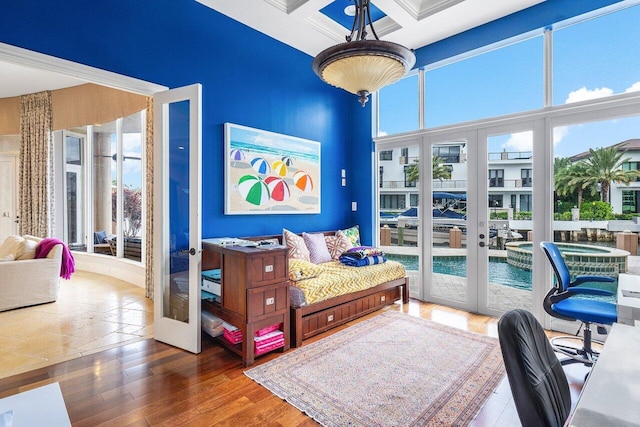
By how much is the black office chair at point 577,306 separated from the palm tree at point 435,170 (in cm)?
168

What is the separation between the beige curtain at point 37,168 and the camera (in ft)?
19.6

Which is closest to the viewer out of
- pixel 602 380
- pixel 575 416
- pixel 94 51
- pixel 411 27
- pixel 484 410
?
pixel 575 416

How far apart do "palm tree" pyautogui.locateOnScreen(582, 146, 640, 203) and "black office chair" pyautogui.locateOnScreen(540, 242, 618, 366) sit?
0.98 meters

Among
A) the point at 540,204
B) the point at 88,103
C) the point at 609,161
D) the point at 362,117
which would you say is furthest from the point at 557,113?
the point at 88,103

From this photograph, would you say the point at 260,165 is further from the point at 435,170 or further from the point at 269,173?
the point at 435,170

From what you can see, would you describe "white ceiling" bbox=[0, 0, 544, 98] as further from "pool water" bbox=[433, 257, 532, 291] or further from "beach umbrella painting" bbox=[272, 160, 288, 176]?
"pool water" bbox=[433, 257, 532, 291]

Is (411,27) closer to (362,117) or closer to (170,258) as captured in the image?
(362,117)

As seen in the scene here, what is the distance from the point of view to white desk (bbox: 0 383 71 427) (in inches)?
42.1

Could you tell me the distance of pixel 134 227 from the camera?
5.68 metres

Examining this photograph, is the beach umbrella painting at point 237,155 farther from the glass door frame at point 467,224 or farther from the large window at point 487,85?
the large window at point 487,85

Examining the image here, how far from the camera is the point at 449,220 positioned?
4.31 meters

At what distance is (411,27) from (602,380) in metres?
4.10

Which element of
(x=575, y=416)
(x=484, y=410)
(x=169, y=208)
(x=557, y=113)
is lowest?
(x=484, y=410)

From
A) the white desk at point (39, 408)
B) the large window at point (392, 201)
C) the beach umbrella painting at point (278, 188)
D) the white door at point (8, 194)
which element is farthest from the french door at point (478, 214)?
the white door at point (8, 194)
